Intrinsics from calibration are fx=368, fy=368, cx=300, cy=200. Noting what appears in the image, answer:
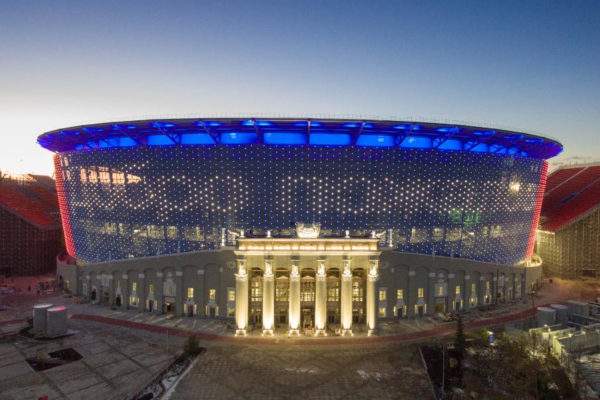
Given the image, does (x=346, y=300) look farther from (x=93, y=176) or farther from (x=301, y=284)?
(x=93, y=176)

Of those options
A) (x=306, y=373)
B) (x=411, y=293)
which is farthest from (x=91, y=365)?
(x=411, y=293)

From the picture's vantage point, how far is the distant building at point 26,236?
224 ft

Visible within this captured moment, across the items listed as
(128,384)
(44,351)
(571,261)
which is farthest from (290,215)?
(571,261)

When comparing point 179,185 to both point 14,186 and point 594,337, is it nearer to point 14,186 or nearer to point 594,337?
point 594,337

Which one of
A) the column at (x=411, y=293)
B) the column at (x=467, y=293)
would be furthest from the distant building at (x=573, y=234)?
the column at (x=411, y=293)

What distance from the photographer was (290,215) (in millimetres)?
46906

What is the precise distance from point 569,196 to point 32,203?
11252cm

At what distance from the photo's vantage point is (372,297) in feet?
133

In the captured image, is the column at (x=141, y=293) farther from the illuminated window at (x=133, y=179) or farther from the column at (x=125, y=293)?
the illuminated window at (x=133, y=179)

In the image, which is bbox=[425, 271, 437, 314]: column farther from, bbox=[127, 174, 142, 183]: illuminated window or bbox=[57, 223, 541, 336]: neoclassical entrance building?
bbox=[127, 174, 142, 183]: illuminated window

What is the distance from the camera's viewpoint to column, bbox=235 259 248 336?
39969 millimetres

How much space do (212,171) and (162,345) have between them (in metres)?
20.8

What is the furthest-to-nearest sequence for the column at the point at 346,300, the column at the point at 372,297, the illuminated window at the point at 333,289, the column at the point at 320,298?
the illuminated window at the point at 333,289 < the column at the point at 372,297 < the column at the point at 320,298 < the column at the point at 346,300

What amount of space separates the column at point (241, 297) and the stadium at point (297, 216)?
12 centimetres
